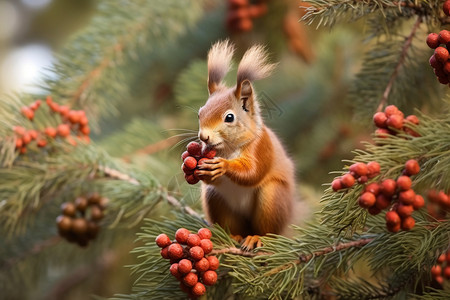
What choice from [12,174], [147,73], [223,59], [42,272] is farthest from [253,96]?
[147,73]

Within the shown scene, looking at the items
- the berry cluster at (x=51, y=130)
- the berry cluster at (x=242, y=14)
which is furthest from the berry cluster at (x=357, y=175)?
the berry cluster at (x=242, y=14)

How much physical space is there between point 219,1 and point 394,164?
0.87m

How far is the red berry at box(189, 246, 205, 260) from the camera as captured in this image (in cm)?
53

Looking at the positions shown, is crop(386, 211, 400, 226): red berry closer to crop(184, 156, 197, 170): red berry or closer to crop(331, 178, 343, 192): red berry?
crop(331, 178, 343, 192): red berry

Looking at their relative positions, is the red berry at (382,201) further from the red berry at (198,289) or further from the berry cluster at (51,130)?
the berry cluster at (51,130)

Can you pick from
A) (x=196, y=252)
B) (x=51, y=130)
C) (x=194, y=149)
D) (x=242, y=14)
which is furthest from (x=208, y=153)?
(x=242, y=14)

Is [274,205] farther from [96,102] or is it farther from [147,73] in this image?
[147,73]

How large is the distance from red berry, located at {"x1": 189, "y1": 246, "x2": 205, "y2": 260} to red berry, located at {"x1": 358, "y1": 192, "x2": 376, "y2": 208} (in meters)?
0.17

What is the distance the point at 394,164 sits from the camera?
0.49m

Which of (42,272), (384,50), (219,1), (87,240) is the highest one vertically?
(219,1)

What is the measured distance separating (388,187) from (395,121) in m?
0.08

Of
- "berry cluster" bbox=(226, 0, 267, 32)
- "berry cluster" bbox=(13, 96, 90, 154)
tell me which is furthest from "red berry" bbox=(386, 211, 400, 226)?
"berry cluster" bbox=(226, 0, 267, 32)

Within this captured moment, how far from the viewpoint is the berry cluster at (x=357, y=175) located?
47cm

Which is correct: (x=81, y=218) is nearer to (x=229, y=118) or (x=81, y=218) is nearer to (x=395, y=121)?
(x=229, y=118)
